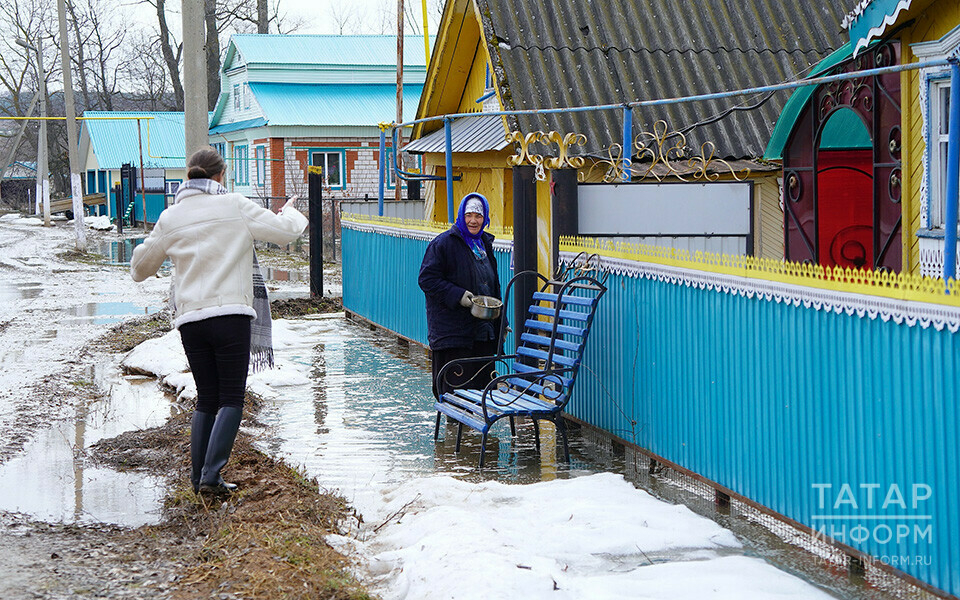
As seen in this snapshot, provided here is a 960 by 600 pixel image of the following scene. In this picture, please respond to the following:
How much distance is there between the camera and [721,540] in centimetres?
553

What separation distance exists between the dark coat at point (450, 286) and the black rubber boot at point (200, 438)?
6.77 ft

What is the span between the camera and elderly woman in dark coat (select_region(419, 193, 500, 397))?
803 cm

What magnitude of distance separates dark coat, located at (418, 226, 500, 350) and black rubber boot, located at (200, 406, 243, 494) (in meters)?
2.02

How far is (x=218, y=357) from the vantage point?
21.0 feet

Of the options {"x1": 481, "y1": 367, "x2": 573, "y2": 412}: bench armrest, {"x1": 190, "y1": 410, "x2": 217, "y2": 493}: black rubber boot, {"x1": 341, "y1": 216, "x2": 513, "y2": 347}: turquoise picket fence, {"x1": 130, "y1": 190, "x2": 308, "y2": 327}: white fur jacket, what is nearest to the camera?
{"x1": 130, "y1": 190, "x2": 308, "y2": 327}: white fur jacket

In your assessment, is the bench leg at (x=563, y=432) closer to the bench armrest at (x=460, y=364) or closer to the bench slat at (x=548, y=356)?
the bench slat at (x=548, y=356)

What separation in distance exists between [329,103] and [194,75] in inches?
1335

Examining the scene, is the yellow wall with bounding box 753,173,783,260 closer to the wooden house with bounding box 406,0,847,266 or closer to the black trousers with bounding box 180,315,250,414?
the wooden house with bounding box 406,0,847,266

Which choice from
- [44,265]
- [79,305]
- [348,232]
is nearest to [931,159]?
[348,232]

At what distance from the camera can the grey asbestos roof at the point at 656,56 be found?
14047 mm

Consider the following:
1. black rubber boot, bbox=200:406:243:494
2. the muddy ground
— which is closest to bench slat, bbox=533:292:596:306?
the muddy ground

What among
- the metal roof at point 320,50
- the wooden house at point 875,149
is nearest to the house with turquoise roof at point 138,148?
the metal roof at point 320,50

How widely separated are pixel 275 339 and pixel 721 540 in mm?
9171

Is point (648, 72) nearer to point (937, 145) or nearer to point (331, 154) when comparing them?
point (937, 145)
